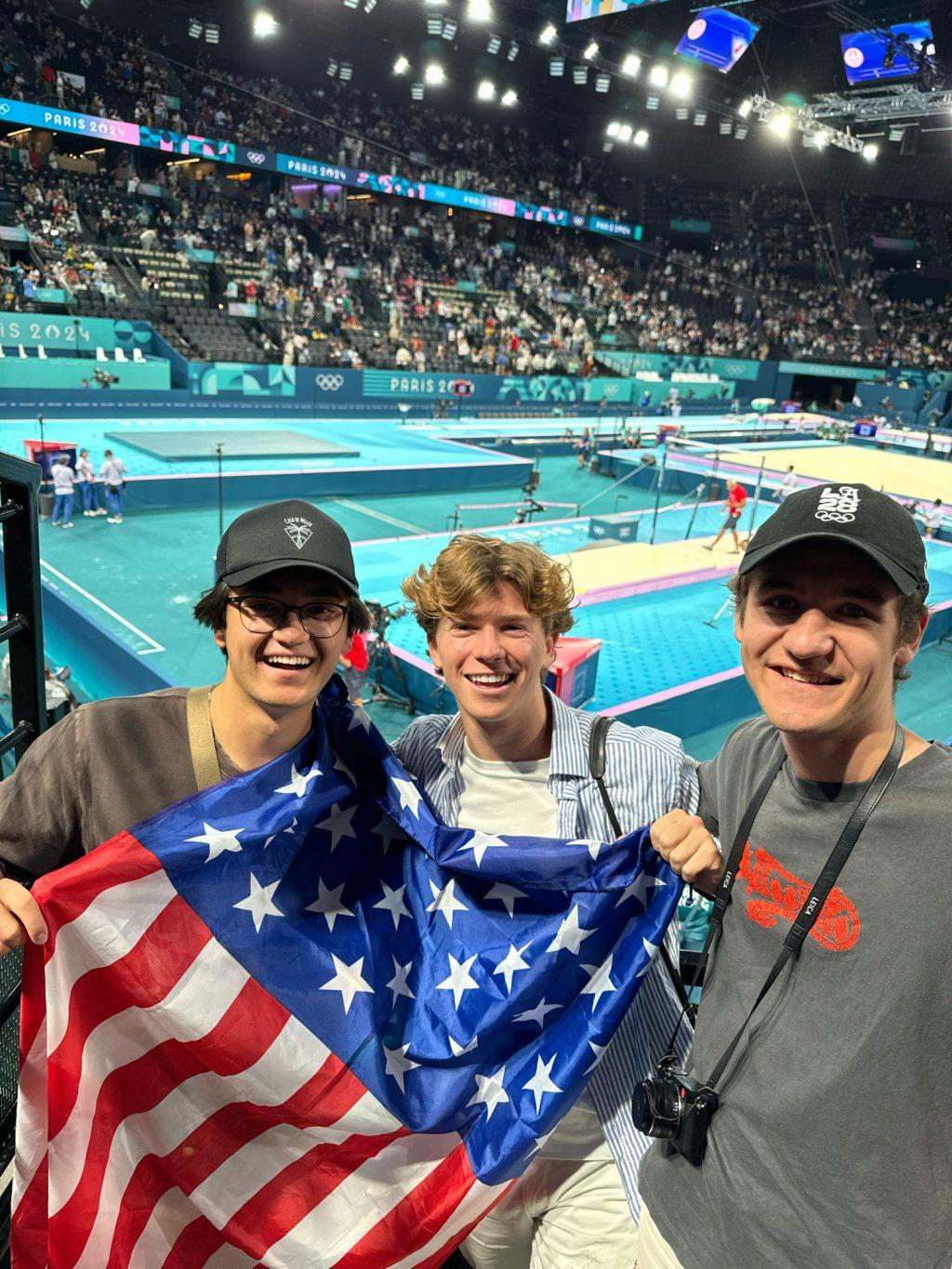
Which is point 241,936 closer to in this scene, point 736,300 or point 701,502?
point 701,502

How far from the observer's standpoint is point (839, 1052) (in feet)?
5.67

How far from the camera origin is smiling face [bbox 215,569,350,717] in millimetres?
2289

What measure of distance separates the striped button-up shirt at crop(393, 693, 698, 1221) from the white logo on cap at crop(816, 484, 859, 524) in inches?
37.7

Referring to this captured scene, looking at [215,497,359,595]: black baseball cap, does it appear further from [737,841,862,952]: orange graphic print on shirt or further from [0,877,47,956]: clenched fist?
[737,841,862,952]: orange graphic print on shirt

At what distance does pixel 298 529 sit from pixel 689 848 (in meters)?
1.30

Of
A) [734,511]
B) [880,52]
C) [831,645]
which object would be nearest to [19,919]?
[831,645]

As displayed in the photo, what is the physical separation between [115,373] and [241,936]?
79.2 ft

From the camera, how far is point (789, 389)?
146ft

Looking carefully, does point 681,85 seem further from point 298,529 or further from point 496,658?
point 298,529

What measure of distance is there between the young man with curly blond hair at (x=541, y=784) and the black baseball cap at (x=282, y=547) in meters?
0.44

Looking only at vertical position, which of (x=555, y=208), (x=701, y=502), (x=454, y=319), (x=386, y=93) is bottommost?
(x=701, y=502)

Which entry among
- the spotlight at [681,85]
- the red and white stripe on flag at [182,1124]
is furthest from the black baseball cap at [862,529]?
the spotlight at [681,85]

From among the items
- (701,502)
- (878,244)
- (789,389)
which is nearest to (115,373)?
(701,502)

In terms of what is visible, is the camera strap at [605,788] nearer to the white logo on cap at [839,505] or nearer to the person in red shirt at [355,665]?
the white logo on cap at [839,505]
